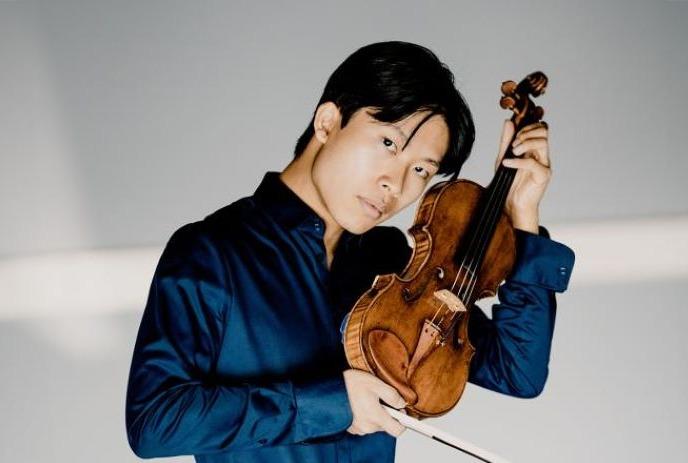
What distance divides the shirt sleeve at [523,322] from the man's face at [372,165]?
0.21 metres

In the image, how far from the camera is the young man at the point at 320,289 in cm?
101

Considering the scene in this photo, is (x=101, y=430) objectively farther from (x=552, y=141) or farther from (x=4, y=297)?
(x=552, y=141)

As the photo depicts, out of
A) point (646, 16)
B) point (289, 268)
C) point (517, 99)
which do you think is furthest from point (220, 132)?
point (646, 16)

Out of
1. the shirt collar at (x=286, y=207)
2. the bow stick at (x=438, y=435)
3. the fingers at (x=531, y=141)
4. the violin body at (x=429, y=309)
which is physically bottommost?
the bow stick at (x=438, y=435)

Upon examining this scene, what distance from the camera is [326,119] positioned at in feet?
4.09

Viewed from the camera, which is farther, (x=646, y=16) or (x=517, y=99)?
(x=646, y=16)

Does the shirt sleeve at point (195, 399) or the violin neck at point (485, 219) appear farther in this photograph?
the violin neck at point (485, 219)

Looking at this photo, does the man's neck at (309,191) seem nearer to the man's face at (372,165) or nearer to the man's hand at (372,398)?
the man's face at (372,165)

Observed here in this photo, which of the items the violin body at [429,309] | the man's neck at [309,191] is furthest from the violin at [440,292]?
the man's neck at [309,191]

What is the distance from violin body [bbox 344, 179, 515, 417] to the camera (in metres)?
1.01

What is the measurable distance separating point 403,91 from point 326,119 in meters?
0.13

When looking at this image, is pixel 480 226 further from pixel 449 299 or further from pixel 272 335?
pixel 272 335

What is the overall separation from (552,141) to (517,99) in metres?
0.54

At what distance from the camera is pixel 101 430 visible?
1524mm
